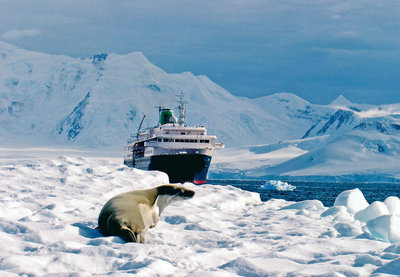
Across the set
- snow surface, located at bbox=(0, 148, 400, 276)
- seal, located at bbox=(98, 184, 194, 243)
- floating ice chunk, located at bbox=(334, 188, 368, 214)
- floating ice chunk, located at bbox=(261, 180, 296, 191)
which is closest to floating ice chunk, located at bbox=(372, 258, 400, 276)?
snow surface, located at bbox=(0, 148, 400, 276)

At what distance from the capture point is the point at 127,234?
962 centimetres

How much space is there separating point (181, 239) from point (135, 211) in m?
1.07

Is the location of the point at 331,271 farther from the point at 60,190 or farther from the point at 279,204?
the point at 279,204

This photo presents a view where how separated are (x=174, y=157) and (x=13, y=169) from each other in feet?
136

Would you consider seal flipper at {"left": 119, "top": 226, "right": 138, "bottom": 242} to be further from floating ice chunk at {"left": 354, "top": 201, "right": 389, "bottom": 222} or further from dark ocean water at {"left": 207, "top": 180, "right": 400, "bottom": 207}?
dark ocean water at {"left": 207, "top": 180, "right": 400, "bottom": 207}

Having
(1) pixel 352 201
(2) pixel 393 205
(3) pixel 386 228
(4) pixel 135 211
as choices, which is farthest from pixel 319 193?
(4) pixel 135 211

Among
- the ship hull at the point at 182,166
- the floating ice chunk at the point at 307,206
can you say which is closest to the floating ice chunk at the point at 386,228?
the floating ice chunk at the point at 307,206

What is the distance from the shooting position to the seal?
32.2 feet

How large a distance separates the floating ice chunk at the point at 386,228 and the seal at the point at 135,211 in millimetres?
3909

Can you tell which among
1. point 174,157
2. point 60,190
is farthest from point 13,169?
point 174,157

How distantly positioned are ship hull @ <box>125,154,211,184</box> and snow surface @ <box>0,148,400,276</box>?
1611 inches

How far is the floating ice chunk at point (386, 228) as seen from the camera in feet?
35.9

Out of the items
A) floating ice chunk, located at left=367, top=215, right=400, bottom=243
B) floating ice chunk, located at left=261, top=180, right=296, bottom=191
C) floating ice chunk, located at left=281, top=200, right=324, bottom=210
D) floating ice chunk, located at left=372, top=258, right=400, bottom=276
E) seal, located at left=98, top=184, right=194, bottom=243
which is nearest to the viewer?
floating ice chunk, located at left=372, top=258, right=400, bottom=276

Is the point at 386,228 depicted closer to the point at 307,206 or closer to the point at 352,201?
the point at 352,201
